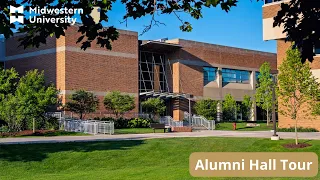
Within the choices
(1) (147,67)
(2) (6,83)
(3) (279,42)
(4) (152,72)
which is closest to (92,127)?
(2) (6,83)

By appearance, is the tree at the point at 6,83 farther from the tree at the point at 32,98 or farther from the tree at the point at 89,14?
the tree at the point at 89,14

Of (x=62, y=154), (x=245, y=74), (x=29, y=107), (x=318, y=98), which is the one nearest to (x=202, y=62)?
(x=245, y=74)

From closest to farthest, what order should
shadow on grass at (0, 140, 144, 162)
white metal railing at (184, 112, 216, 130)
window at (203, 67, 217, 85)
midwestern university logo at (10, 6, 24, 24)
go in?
midwestern university logo at (10, 6, 24, 24) < shadow on grass at (0, 140, 144, 162) < white metal railing at (184, 112, 216, 130) < window at (203, 67, 217, 85)

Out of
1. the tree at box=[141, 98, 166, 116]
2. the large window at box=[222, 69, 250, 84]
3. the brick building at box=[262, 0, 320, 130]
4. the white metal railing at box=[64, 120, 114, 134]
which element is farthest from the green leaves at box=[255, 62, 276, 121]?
the white metal railing at box=[64, 120, 114, 134]

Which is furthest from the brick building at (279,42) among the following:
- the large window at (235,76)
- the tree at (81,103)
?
the large window at (235,76)

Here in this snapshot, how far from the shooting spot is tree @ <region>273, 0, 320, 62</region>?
3.90 metres

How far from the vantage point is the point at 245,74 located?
59.9 metres

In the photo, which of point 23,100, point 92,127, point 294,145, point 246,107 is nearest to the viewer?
point 294,145

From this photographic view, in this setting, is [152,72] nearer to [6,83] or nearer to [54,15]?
[6,83]

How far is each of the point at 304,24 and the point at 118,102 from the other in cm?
3684

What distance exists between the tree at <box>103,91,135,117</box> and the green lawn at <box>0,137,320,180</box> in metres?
17.5

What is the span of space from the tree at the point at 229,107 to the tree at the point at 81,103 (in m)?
20.0

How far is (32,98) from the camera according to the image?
32.0m

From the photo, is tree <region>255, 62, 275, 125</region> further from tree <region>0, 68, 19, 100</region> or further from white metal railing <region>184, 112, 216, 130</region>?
tree <region>0, 68, 19, 100</region>
